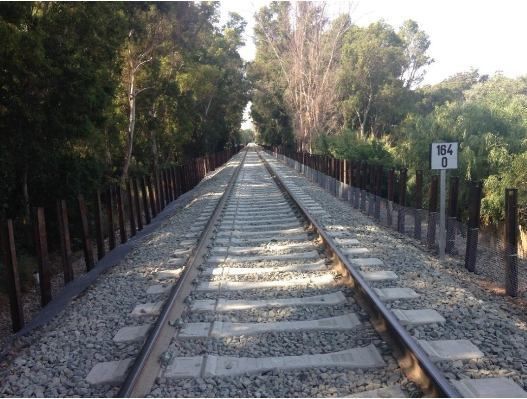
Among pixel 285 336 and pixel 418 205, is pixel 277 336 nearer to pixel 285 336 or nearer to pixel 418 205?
pixel 285 336

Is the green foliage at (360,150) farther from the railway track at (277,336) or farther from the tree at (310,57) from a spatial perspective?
the railway track at (277,336)

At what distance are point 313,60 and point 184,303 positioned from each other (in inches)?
1135

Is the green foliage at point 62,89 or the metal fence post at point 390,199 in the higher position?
the green foliage at point 62,89

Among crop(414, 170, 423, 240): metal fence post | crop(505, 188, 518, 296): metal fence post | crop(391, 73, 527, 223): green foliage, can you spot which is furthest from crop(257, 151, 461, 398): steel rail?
crop(391, 73, 527, 223): green foliage

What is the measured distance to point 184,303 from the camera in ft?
18.1

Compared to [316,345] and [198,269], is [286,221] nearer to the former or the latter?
[198,269]

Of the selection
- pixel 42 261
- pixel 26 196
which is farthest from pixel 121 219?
pixel 42 261

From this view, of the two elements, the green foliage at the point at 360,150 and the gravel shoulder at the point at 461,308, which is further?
the green foliage at the point at 360,150

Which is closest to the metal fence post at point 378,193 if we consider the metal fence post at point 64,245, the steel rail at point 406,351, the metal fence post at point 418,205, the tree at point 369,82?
the metal fence post at point 418,205

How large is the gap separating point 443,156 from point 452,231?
165 cm

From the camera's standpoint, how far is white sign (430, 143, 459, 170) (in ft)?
25.2

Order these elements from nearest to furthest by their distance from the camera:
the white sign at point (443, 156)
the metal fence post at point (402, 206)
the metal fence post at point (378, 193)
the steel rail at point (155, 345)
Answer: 1. the steel rail at point (155, 345)
2. the white sign at point (443, 156)
3. the metal fence post at point (402, 206)
4. the metal fence post at point (378, 193)

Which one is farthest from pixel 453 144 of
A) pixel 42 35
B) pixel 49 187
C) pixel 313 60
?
pixel 313 60

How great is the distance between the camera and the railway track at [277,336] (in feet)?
12.1
